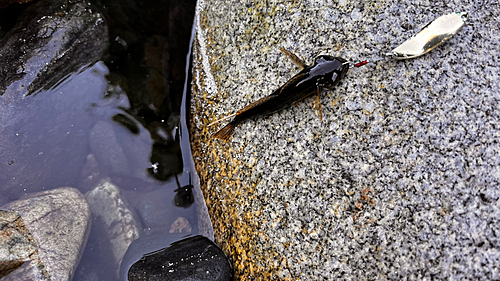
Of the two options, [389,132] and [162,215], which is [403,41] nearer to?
[389,132]

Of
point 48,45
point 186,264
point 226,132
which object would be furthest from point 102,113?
point 186,264

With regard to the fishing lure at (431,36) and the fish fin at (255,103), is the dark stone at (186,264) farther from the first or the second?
the fishing lure at (431,36)

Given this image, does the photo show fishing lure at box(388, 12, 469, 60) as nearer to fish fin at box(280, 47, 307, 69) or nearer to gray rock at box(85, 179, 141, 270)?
fish fin at box(280, 47, 307, 69)

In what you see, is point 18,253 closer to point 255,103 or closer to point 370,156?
point 255,103

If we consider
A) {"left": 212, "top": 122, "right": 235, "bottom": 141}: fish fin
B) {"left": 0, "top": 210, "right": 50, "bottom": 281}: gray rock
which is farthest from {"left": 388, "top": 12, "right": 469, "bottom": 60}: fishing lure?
{"left": 0, "top": 210, "right": 50, "bottom": 281}: gray rock

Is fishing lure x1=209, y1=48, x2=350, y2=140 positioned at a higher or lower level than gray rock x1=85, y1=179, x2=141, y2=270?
higher
